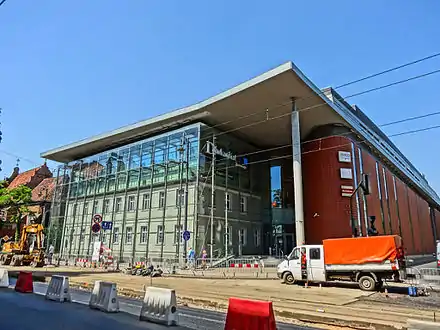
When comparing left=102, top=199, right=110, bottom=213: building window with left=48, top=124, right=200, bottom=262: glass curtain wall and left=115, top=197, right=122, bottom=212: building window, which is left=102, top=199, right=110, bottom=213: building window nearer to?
left=48, top=124, right=200, bottom=262: glass curtain wall

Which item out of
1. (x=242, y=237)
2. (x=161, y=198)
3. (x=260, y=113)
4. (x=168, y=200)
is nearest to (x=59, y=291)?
(x=168, y=200)

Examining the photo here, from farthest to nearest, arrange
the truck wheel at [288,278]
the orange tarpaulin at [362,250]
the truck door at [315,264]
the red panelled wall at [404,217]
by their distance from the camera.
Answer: the red panelled wall at [404,217] → the truck wheel at [288,278] → the truck door at [315,264] → the orange tarpaulin at [362,250]

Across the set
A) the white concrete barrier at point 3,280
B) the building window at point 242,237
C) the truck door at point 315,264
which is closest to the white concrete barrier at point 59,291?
the white concrete barrier at point 3,280

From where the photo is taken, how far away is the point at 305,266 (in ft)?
56.3

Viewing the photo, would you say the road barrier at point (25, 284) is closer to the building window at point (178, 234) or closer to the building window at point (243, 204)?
the building window at point (178, 234)

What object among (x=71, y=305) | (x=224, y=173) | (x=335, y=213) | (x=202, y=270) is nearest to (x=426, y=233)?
(x=335, y=213)

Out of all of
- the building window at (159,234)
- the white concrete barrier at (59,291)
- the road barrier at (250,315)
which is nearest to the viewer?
the road barrier at (250,315)

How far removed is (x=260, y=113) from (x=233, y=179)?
25.6 ft

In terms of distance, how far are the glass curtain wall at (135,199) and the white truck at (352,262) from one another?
13692mm

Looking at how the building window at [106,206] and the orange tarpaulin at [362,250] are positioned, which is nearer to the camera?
the orange tarpaulin at [362,250]

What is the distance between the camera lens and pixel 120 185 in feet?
123

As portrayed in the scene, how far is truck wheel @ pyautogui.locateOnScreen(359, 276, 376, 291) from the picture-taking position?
15047 mm

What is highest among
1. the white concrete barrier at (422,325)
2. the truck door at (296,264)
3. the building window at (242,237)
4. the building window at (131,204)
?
the building window at (131,204)

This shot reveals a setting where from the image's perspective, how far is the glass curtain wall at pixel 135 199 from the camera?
103ft
